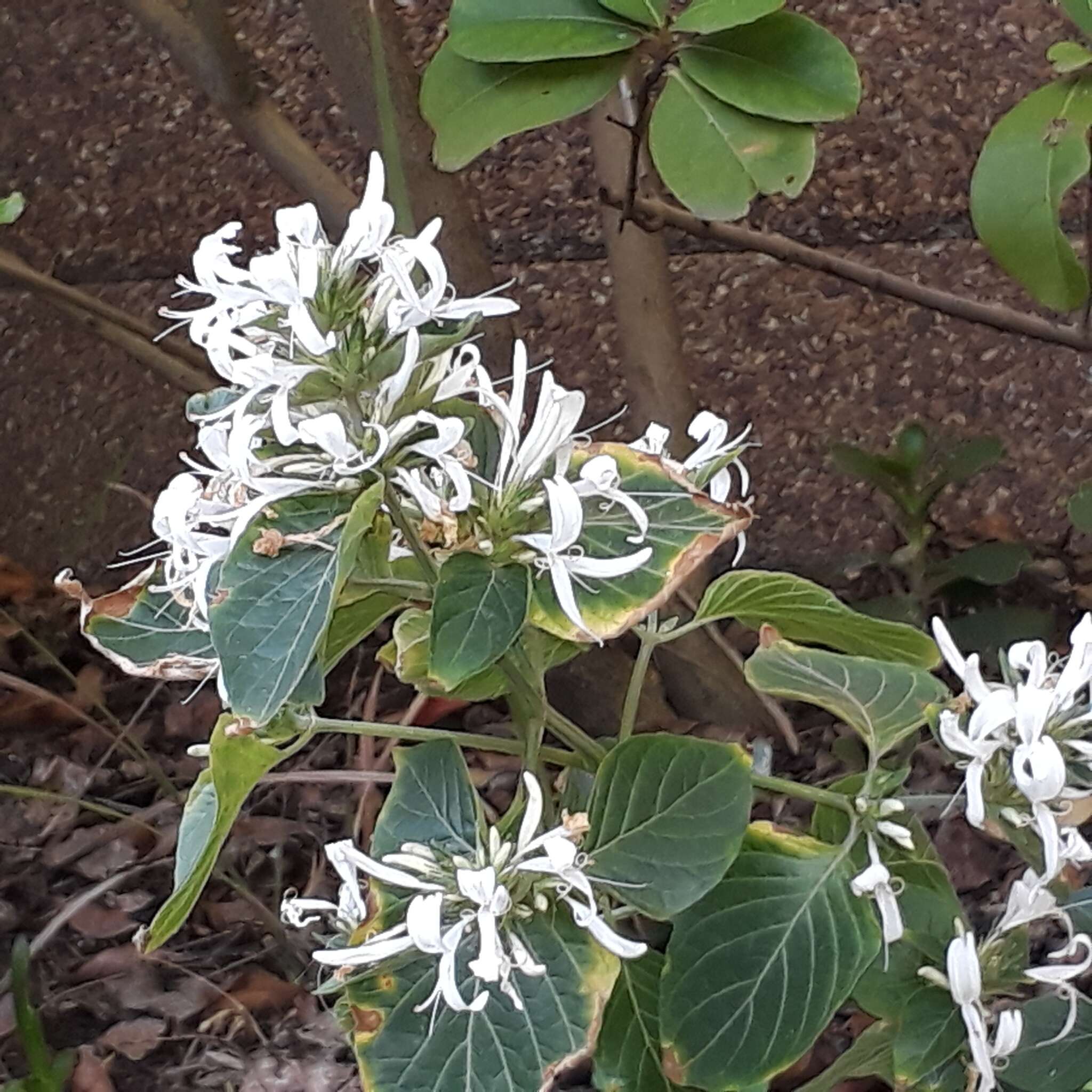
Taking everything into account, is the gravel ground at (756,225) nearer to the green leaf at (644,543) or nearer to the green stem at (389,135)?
the green stem at (389,135)

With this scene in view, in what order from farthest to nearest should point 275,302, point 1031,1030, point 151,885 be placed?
point 151,885, point 1031,1030, point 275,302

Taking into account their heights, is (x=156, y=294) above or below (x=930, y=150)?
above

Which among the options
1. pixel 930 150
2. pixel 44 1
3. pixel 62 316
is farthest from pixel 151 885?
pixel 930 150

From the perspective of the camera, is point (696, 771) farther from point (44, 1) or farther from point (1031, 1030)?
point (44, 1)

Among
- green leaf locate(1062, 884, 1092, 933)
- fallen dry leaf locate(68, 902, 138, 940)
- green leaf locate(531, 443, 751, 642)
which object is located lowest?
fallen dry leaf locate(68, 902, 138, 940)

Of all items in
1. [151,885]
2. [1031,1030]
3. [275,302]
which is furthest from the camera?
[151,885]

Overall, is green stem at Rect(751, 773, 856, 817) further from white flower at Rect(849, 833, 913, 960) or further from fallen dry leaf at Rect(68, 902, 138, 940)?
fallen dry leaf at Rect(68, 902, 138, 940)

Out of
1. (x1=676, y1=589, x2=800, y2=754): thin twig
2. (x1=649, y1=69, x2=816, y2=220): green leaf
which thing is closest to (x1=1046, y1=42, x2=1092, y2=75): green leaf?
(x1=649, y1=69, x2=816, y2=220): green leaf

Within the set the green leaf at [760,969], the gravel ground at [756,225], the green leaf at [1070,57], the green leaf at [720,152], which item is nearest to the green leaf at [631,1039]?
the green leaf at [760,969]

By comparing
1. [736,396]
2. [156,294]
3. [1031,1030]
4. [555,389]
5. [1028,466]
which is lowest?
[1028,466]
